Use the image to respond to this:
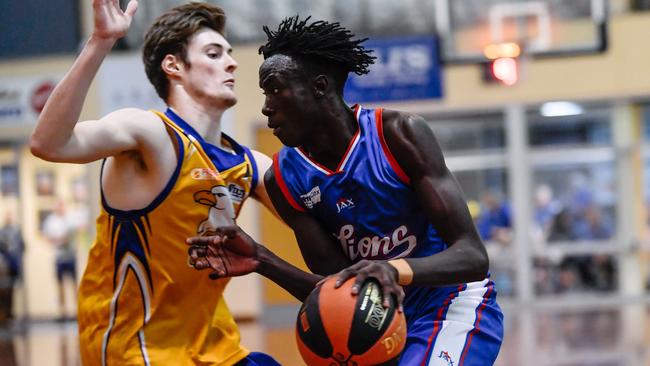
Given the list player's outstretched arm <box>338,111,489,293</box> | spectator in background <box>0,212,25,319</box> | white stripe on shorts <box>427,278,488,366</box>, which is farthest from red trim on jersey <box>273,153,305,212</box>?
spectator in background <box>0,212,25,319</box>

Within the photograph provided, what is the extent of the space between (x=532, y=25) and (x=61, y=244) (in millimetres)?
8262

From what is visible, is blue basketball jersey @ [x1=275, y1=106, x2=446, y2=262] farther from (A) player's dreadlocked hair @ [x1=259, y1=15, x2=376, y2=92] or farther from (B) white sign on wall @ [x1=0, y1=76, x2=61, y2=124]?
(B) white sign on wall @ [x1=0, y1=76, x2=61, y2=124]

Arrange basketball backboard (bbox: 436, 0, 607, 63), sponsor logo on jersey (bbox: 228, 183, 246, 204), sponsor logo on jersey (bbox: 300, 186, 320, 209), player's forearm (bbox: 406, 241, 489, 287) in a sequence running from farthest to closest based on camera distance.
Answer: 1. basketball backboard (bbox: 436, 0, 607, 63)
2. sponsor logo on jersey (bbox: 228, 183, 246, 204)
3. sponsor logo on jersey (bbox: 300, 186, 320, 209)
4. player's forearm (bbox: 406, 241, 489, 287)

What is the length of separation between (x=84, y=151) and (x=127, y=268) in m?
0.55

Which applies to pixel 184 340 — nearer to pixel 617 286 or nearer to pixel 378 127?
pixel 378 127

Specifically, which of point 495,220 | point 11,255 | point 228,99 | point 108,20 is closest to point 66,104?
point 108,20

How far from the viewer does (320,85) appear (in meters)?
3.46

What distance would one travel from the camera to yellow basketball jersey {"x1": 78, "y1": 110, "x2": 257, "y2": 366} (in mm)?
3893

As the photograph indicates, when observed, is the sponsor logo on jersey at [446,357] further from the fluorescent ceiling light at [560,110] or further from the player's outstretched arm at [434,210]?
the fluorescent ceiling light at [560,110]

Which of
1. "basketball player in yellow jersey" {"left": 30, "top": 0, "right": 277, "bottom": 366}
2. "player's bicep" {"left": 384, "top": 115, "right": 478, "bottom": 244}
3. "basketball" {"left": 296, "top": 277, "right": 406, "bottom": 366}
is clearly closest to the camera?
"basketball" {"left": 296, "top": 277, "right": 406, "bottom": 366}

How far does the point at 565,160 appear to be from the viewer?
51.8 feet

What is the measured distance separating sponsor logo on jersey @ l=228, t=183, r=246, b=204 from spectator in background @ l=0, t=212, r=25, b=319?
13.0 meters

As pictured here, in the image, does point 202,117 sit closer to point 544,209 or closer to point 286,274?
point 286,274

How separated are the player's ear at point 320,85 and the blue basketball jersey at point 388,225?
0.63ft
